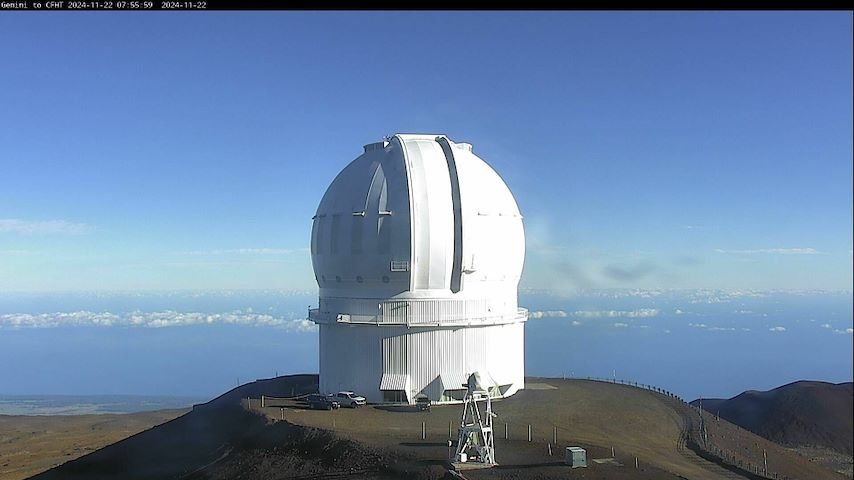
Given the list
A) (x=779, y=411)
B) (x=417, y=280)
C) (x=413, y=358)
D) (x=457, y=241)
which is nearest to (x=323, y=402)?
(x=413, y=358)

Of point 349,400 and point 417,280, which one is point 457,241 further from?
point 349,400

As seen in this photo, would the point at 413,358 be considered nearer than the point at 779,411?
Yes

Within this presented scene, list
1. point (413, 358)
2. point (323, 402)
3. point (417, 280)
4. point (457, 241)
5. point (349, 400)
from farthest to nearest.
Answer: point (457, 241) < point (417, 280) < point (413, 358) < point (349, 400) < point (323, 402)

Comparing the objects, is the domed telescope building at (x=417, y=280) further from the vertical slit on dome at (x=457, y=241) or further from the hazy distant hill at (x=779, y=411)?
the hazy distant hill at (x=779, y=411)

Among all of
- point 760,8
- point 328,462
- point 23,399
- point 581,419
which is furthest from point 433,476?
point 23,399

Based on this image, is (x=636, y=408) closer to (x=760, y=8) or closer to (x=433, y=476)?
(x=433, y=476)

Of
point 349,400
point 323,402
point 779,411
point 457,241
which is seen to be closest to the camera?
point 323,402
